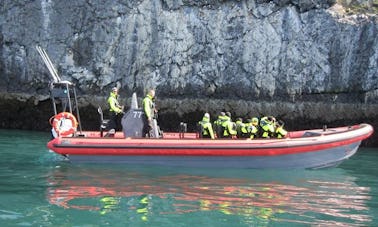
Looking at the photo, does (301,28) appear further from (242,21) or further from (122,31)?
(122,31)

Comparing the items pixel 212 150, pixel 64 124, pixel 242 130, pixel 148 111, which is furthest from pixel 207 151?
pixel 64 124

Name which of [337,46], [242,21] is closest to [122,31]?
[242,21]

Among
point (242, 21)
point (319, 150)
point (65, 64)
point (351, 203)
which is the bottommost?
point (351, 203)

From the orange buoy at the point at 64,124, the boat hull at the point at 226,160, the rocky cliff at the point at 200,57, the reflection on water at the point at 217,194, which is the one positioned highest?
the rocky cliff at the point at 200,57

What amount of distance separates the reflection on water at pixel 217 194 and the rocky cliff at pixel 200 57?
8.60 meters

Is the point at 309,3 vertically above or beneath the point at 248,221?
above

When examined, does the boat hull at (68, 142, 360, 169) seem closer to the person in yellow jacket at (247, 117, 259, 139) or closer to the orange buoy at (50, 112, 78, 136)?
the orange buoy at (50, 112, 78, 136)

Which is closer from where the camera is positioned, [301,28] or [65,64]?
[301,28]

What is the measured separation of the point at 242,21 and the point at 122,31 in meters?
4.94

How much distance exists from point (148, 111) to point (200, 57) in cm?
940

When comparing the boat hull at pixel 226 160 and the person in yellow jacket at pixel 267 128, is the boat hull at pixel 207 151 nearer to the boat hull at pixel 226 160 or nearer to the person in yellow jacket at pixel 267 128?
the boat hull at pixel 226 160

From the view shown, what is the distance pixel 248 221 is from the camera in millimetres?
6816

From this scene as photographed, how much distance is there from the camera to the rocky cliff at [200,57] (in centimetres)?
1925

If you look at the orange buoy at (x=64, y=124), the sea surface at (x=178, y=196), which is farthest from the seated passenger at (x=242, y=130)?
the orange buoy at (x=64, y=124)
